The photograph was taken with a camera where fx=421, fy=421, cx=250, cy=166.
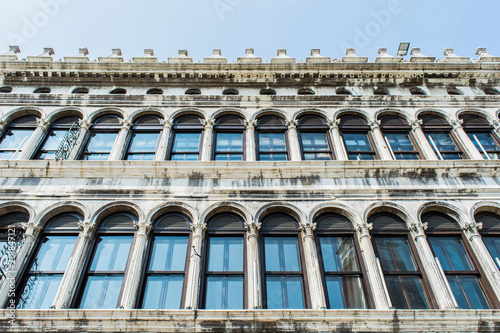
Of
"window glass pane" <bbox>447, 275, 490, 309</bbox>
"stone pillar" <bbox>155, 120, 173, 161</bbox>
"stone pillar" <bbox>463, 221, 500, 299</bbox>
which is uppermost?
"stone pillar" <bbox>155, 120, 173, 161</bbox>

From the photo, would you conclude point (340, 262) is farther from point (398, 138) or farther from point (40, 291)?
point (40, 291)

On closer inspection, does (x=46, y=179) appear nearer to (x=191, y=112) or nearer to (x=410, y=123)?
(x=191, y=112)

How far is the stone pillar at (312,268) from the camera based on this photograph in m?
8.52

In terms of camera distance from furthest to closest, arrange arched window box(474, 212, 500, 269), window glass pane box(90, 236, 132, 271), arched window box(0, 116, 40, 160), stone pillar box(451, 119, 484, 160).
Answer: arched window box(0, 116, 40, 160) → stone pillar box(451, 119, 484, 160) → arched window box(474, 212, 500, 269) → window glass pane box(90, 236, 132, 271)

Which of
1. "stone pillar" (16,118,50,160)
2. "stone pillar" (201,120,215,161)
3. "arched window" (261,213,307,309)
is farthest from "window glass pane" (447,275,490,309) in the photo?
"stone pillar" (16,118,50,160)

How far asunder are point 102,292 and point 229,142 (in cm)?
584

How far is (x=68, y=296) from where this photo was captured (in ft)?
27.7

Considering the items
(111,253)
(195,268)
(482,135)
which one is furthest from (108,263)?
(482,135)

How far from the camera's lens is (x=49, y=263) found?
9.39m

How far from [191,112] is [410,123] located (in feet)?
23.3

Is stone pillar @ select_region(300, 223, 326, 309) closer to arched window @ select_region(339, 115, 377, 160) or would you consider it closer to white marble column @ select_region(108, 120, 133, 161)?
arched window @ select_region(339, 115, 377, 160)

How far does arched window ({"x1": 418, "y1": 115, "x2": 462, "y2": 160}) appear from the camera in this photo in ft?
41.5

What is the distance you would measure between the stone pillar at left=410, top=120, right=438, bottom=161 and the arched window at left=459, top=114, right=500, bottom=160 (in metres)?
1.58

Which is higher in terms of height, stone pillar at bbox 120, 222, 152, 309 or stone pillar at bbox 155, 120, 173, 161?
stone pillar at bbox 155, 120, 173, 161
